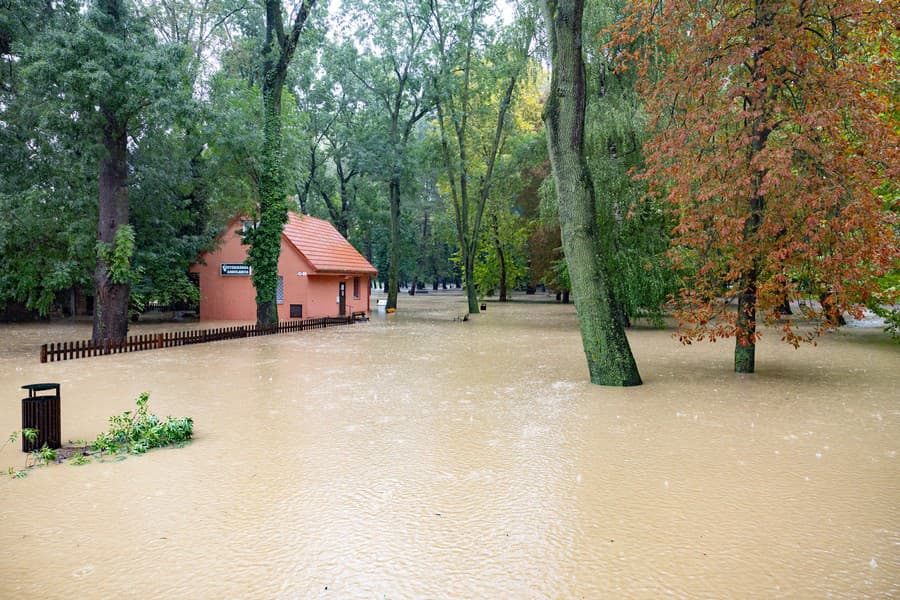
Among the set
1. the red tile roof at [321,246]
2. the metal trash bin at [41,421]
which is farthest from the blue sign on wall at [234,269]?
the metal trash bin at [41,421]

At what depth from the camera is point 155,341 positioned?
1842 cm

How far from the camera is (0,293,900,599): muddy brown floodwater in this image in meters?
4.20

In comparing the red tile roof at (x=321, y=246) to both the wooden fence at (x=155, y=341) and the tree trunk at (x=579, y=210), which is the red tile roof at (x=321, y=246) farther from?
the tree trunk at (x=579, y=210)

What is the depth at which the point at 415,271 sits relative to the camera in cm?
6719

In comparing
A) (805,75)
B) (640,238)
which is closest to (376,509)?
(805,75)

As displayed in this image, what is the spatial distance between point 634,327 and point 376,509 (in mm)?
22948

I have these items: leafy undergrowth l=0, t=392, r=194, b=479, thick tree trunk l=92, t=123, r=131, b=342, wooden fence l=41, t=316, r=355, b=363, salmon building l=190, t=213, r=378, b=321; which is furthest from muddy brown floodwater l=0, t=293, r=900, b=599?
salmon building l=190, t=213, r=378, b=321

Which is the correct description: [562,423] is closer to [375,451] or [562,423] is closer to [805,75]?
[375,451]

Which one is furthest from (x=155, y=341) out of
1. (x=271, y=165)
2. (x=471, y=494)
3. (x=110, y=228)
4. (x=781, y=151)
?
(x=781, y=151)

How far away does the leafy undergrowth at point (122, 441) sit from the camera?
6.92 metres

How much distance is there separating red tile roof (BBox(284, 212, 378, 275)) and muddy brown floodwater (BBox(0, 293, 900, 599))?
17.5 metres

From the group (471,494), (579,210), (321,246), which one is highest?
(321,246)

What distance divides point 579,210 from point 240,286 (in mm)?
22378

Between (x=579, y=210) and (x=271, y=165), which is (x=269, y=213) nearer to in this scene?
(x=271, y=165)
